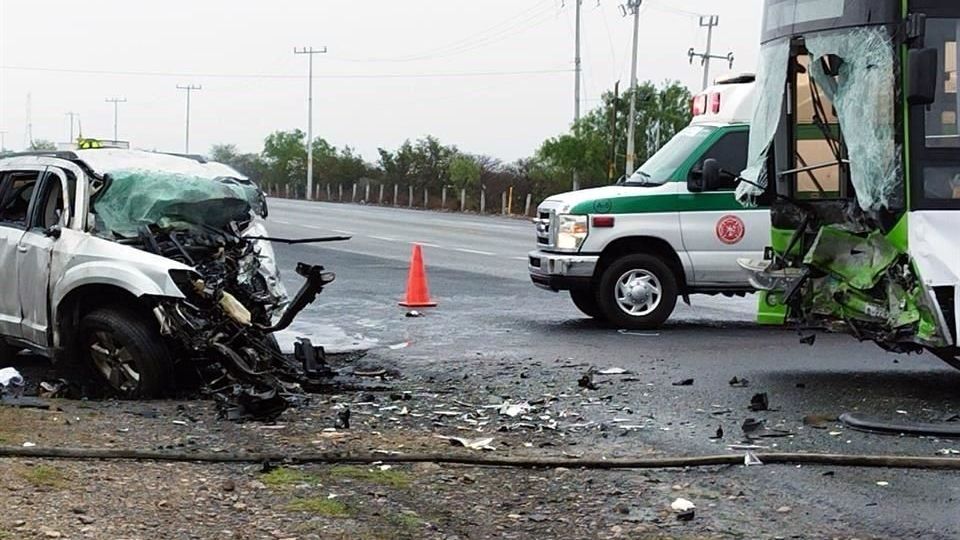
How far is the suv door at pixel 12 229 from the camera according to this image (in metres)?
9.12

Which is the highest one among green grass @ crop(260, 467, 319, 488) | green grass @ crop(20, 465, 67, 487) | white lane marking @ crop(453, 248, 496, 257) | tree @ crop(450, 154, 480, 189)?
tree @ crop(450, 154, 480, 189)

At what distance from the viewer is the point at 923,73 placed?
25.8 feet

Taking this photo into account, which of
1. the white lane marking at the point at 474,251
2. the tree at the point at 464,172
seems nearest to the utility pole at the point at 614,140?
the tree at the point at 464,172

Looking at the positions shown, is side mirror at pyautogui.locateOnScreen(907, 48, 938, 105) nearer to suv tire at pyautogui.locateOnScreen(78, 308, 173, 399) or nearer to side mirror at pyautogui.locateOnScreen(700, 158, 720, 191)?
side mirror at pyautogui.locateOnScreen(700, 158, 720, 191)

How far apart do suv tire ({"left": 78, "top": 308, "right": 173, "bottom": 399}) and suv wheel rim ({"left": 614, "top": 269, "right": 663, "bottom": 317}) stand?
5783 millimetres

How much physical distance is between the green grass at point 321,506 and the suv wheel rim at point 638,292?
7399 millimetres

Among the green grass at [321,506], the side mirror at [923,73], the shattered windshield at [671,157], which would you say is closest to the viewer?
the green grass at [321,506]

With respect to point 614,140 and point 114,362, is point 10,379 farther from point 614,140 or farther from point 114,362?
point 614,140

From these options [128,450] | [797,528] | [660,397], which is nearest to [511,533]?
[797,528]

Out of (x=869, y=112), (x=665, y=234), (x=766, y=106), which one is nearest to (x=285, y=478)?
(x=869, y=112)

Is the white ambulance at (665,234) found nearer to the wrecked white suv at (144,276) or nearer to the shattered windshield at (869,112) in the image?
the shattered windshield at (869,112)

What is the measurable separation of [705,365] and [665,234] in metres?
2.58

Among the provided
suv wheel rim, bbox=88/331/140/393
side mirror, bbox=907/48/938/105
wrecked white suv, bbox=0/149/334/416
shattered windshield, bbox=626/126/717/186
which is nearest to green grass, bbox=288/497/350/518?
wrecked white suv, bbox=0/149/334/416

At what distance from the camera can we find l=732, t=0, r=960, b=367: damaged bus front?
809cm
